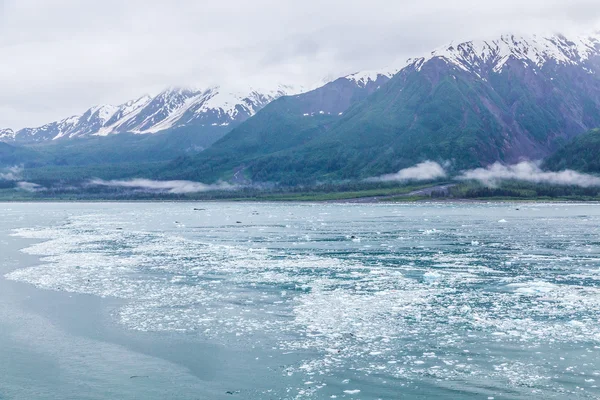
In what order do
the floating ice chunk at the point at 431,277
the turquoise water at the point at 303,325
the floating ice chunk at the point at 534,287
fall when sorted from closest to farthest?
the turquoise water at the point at 303,325, the floating ice chunk at the point at 534,287, the floating ice chunk at the point at 431,277

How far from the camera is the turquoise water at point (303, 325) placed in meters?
25.8

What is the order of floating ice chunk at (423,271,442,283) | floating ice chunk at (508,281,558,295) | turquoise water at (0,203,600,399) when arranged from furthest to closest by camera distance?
floating ice chunk at (423,271,442,283) < floating ice chunk at (508,281,558,295) < turquoise water at (0,203,600,399)

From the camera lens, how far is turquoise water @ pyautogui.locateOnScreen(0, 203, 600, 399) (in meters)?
25.8

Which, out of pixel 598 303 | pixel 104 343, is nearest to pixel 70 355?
pixel 104 343

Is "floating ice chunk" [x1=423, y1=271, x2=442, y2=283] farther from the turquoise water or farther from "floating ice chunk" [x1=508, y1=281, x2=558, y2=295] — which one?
"floating ice chunk" [x1=508, y1=281, x2=558, y2=295]

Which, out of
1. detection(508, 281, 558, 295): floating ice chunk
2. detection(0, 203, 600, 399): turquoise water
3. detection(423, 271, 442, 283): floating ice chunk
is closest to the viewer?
detection(0, 203, 600, 399): turquoise water

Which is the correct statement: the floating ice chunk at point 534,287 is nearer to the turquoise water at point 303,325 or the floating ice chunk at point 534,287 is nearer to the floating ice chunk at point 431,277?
the turquoise water at point 303,325

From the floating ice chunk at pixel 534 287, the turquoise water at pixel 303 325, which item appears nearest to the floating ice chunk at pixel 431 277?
the turquoise water at pixel 303 325

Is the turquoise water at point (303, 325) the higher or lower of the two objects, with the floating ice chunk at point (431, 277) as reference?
lower

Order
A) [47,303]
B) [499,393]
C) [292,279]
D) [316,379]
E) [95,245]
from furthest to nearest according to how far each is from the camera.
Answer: [95,245], [292,279], [47,303], [316,379], [499,393]

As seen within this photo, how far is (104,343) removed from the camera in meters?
32.1

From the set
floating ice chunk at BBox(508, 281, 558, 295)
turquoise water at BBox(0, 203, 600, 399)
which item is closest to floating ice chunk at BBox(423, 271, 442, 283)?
turquoise water at BBox(0, 203, 600, 399)

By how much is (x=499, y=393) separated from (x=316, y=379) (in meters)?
7.06

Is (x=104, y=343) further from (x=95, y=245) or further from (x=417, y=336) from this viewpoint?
(x=95, y=245)
